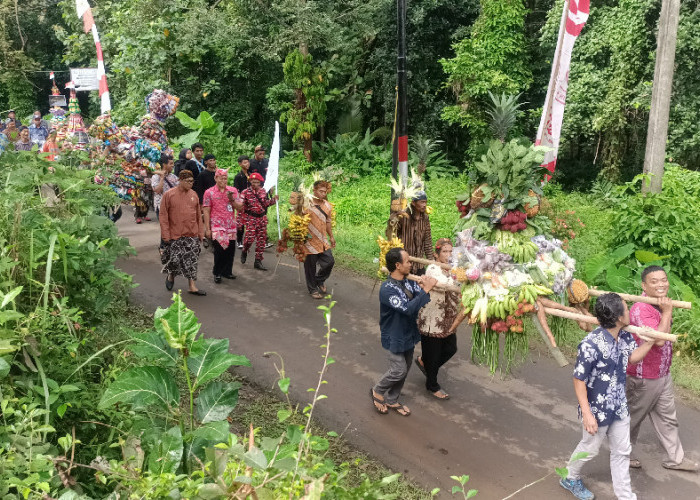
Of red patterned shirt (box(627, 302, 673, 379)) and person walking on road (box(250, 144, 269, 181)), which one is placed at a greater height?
person walking on road (box(250, 144, 269, 181))

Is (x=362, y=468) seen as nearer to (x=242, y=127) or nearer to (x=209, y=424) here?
(x=209, y=424)

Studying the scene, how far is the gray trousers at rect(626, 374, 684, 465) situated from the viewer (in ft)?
15.3

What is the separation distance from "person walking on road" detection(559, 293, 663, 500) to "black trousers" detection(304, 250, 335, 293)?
436cm

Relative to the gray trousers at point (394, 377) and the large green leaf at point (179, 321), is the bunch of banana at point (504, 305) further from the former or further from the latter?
the large green leaf at point (179, 321)

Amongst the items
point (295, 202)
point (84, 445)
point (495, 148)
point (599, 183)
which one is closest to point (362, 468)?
point (84, 445)

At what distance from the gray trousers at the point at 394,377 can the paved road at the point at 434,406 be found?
0.62 feet

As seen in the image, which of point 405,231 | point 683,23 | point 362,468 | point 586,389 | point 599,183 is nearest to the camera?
point 586,389

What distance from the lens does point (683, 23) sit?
421 inches

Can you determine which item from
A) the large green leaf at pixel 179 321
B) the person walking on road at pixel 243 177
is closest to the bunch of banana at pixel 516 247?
the large green leaf at pixel 179 321

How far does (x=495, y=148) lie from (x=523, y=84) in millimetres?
10404

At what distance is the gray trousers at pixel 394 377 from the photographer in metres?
5.29

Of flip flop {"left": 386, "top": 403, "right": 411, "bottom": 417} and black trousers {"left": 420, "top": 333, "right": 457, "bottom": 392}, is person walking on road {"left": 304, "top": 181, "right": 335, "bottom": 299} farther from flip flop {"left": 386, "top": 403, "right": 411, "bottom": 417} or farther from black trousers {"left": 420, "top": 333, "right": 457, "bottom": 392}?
flip flop {"left": 386, "top": 403, "right": 411, "bottom": 417}

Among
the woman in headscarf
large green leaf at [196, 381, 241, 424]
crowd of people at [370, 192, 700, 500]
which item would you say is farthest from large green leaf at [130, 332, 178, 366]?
the woman in headscarf

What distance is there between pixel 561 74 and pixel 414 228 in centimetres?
242
